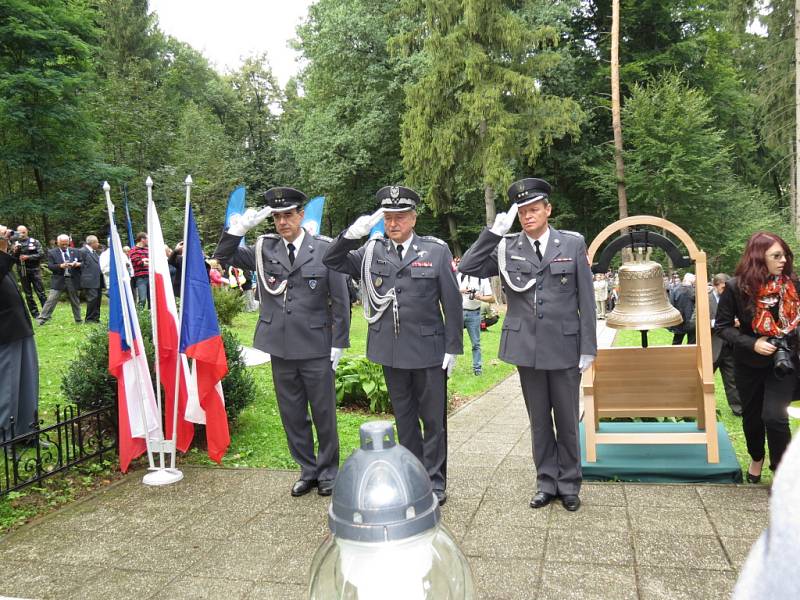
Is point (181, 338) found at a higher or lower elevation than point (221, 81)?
lower

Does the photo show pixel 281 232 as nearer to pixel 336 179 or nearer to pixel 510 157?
pixel 510 157

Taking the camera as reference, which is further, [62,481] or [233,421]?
[233,421]

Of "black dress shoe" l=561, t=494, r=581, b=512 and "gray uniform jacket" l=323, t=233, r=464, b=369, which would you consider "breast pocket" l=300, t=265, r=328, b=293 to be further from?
"black dress shoe" l=561, t=494, r=581, b=512

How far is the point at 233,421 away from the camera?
22.6ft

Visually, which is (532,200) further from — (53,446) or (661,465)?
(53,446)

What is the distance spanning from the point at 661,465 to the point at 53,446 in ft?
16.9

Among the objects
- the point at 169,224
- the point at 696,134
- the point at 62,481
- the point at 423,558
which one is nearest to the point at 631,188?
the point at 696,134

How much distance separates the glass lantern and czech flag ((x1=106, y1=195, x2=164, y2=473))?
457cm

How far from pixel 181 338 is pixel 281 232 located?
47.4 inches

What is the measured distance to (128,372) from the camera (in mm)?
5445

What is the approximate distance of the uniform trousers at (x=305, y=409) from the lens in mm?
5035

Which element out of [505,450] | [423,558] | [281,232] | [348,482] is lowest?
[505,450]

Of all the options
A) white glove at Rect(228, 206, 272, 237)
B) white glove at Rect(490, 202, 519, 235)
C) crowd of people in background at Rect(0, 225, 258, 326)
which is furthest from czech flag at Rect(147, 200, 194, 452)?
crowd of people in background at Rect(0, 225, 258, 326)

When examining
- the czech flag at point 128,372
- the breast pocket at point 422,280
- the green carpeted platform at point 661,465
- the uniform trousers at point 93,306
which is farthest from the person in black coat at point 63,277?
the green carpeted platform at point 661,465
